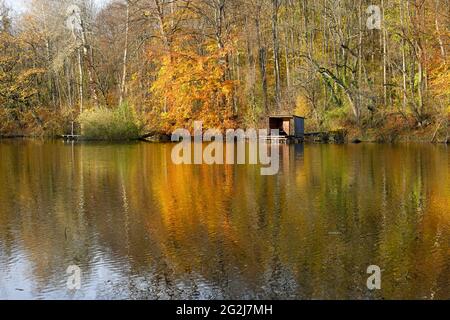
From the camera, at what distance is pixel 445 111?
36844 mm

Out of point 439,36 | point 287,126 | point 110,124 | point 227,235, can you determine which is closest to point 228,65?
point 287,126

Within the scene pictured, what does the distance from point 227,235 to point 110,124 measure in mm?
34214

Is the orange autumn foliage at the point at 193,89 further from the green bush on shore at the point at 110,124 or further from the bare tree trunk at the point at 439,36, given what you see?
the bare tree trunk at the point at 439,36

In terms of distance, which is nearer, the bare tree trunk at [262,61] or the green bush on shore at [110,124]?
the green bush on shore at [110,124]

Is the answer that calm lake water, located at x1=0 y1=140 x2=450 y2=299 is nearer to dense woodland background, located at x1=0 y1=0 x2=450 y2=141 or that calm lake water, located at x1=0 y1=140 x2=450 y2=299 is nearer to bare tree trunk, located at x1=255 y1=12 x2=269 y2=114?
dense woodland background, located at x1=0 y1=0 x2=450 y2=141

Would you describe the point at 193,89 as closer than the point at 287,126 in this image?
No

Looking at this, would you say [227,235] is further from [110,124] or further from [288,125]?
[110,124]

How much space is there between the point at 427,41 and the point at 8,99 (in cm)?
3644

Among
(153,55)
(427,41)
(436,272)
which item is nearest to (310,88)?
(427,41)

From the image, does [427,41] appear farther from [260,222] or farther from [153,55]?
[260,222]

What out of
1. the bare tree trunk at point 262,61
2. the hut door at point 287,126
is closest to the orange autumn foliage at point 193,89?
the hut door at point 287,126

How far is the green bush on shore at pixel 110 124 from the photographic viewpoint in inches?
1710

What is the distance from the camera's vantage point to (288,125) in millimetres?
41750

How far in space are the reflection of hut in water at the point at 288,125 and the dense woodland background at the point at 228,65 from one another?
2.37 m
